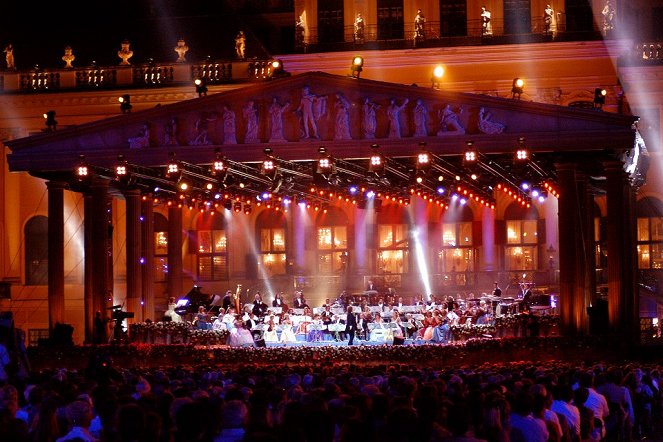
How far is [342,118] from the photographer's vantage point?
33094mm

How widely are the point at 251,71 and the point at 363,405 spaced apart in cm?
3904

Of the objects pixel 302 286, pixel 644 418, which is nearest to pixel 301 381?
pixel 644 418

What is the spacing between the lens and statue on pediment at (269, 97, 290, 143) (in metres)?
33.3

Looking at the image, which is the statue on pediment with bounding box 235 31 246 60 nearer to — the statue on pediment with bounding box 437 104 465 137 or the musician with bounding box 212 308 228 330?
the musician with bounding box 212 308 228 330

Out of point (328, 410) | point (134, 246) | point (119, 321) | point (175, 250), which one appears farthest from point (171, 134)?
point (328, 410)

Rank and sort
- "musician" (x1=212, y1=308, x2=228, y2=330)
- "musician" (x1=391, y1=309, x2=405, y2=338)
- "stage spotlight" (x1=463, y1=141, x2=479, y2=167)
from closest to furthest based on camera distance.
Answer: "stage spotlight" (x1=463, y1=141, x2=479, y2=167) → "musician" (x1=212, y1=308, x2=228, y2=330) → "musician" (x1=391, y1=309, x2=405, y2=338)

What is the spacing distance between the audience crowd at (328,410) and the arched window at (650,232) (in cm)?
3182

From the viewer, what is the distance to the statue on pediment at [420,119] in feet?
107

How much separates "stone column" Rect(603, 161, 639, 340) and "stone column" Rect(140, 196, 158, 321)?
15.0 metres

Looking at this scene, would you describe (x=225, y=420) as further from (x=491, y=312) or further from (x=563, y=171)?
(x=491, y=312)

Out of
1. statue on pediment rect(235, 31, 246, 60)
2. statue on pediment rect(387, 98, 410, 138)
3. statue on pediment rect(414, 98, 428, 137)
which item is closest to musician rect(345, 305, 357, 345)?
statue on pediment rect(387, 98, 410, 138)

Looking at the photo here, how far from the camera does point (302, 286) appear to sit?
49375 mm

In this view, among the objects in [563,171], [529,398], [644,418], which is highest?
[563,171]

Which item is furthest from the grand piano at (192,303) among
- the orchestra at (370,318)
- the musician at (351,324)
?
the musician at (351,324)
